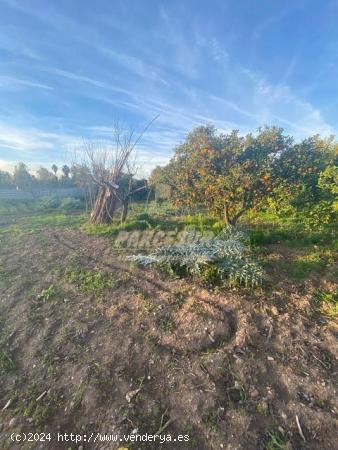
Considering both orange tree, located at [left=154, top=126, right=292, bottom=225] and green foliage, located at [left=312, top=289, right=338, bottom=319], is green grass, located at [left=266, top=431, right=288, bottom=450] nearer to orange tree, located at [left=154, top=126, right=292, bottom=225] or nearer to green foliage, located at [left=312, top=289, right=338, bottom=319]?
green foliage, located at [left=312, top=289, right=338, bottom=319]

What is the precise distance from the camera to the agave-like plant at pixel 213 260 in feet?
10.1

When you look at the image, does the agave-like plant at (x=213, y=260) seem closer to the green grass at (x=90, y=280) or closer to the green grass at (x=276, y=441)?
the green grass at (x=90, y=280)

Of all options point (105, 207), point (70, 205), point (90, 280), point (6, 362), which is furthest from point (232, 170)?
point (70, 205)

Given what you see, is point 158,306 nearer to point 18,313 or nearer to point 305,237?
point 18,313

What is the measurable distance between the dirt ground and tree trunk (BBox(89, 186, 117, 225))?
429 cm

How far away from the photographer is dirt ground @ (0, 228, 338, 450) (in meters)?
1.63

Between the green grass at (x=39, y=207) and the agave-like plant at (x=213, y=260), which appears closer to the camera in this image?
the agave-like plant at (x=213, y=260)

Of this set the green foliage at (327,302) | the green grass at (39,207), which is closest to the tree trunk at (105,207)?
the green grass at (39,207)

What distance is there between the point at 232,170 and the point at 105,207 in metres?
4.90

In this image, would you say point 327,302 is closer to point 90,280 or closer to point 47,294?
point 90,280

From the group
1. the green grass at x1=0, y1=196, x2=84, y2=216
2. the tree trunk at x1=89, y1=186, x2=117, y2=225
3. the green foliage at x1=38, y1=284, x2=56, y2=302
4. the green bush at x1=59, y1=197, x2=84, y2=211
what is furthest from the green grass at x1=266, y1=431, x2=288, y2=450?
the green bush at x1=59, y1=197, x2=84, y2=211

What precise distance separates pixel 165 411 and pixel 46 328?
1.77m

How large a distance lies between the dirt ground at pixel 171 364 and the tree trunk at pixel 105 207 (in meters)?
4.29

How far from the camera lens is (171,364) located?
212 cm
